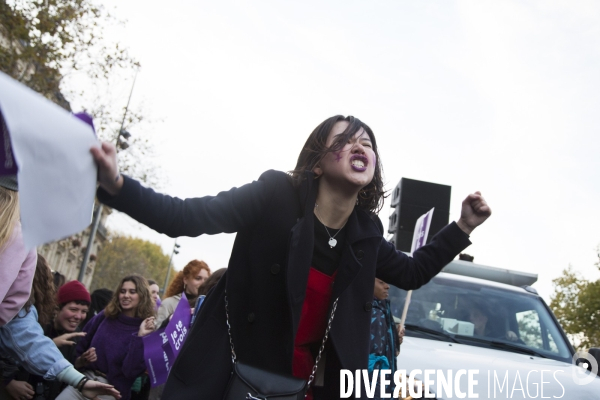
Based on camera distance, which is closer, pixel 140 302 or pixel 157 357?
pixel 157 357

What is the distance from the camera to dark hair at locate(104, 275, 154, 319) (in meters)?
6.11

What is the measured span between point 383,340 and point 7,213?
7.12ft

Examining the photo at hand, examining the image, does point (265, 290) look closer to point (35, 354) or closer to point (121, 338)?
point (35, 354)

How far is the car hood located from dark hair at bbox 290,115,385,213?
124cm

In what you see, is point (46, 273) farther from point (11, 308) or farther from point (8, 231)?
point (8, 231)

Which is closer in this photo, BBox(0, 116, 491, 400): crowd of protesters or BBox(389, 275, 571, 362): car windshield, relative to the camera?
BBox(0, 116, 491, 400): crowd of protesters

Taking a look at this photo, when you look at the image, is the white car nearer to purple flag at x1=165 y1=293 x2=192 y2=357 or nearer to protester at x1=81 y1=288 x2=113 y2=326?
purple flag at x1=165 y1=293 x2=192 y2=357

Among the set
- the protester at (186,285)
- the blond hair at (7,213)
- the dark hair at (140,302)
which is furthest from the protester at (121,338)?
the blond hair at (7,213)

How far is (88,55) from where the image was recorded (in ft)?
61.1

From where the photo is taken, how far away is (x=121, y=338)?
5875 mm

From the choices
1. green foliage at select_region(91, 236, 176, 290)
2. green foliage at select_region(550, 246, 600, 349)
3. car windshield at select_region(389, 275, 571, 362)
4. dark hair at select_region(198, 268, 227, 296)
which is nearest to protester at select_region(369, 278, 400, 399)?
car windshield at select_region(389, 275, 571, 362)

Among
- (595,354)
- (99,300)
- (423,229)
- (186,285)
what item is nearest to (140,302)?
(186,285)

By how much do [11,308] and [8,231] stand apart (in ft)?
2.18

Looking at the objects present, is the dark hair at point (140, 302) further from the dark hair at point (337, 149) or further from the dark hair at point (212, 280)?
the dark hair at point (337, 149)
